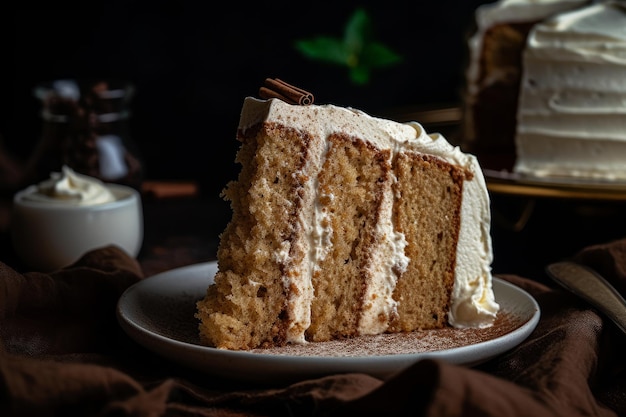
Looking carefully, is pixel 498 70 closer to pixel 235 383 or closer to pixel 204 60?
pixel 204 60

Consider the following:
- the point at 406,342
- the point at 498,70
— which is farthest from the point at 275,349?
the point at 498,70

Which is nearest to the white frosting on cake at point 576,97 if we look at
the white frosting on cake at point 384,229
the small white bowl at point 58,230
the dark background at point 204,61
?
the dark background at point 204,61

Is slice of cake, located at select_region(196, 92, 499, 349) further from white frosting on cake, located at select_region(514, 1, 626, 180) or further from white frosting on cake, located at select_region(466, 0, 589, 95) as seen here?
white frosting on cake, located at select_region(466, 0, 589, 95)

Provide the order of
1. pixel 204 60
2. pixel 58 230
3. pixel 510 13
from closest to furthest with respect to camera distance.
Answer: pixel 58 230 < pixel 510 13 < pixel 204 60

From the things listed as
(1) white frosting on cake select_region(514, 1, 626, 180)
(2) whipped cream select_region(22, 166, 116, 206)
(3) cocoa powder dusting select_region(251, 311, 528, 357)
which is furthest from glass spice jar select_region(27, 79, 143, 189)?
(3) cocoa powder dusting select_region(251, 311, 528, 357)

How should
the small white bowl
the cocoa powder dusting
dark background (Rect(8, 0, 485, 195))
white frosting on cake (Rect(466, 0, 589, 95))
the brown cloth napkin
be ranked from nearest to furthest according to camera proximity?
the brown cloth napkin < the cocoa powder dusting < the small white bowl < white frosting on cake (Rect(466, 0, 589, 95)) < dark background (Rect(8, 0, 485, 195))

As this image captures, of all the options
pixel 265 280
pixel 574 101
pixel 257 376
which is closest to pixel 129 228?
pixel 265 280

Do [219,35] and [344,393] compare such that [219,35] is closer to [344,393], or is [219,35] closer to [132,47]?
[132,47]

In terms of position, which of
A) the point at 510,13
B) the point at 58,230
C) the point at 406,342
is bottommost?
the point at 58,230
